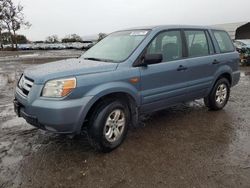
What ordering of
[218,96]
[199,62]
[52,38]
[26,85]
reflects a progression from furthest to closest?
1. [52,38]
2. [218,96]
3. [199,62]
4. [26,85]

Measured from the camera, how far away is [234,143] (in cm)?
431

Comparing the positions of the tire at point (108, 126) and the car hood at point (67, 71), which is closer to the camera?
the car hood at point (67, 71)

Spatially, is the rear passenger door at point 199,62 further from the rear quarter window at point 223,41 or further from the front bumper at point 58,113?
the front bumper at point 58,113

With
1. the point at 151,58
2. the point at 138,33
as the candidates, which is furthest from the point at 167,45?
the point at 151,58

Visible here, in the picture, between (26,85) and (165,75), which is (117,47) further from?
(26,85)

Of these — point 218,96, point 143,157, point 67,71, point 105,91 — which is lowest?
point 143,157

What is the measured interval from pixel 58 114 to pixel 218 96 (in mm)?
3944

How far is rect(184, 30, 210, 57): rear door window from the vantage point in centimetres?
517

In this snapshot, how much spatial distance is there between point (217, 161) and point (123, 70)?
1848 mm

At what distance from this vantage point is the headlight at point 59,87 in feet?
11.4

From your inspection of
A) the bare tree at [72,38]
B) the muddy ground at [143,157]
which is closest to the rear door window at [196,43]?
the muddy ground at [143,157]

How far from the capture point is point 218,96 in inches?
238

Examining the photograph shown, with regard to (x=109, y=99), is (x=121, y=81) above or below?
above

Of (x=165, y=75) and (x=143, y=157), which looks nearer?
(x=143, y=157)
